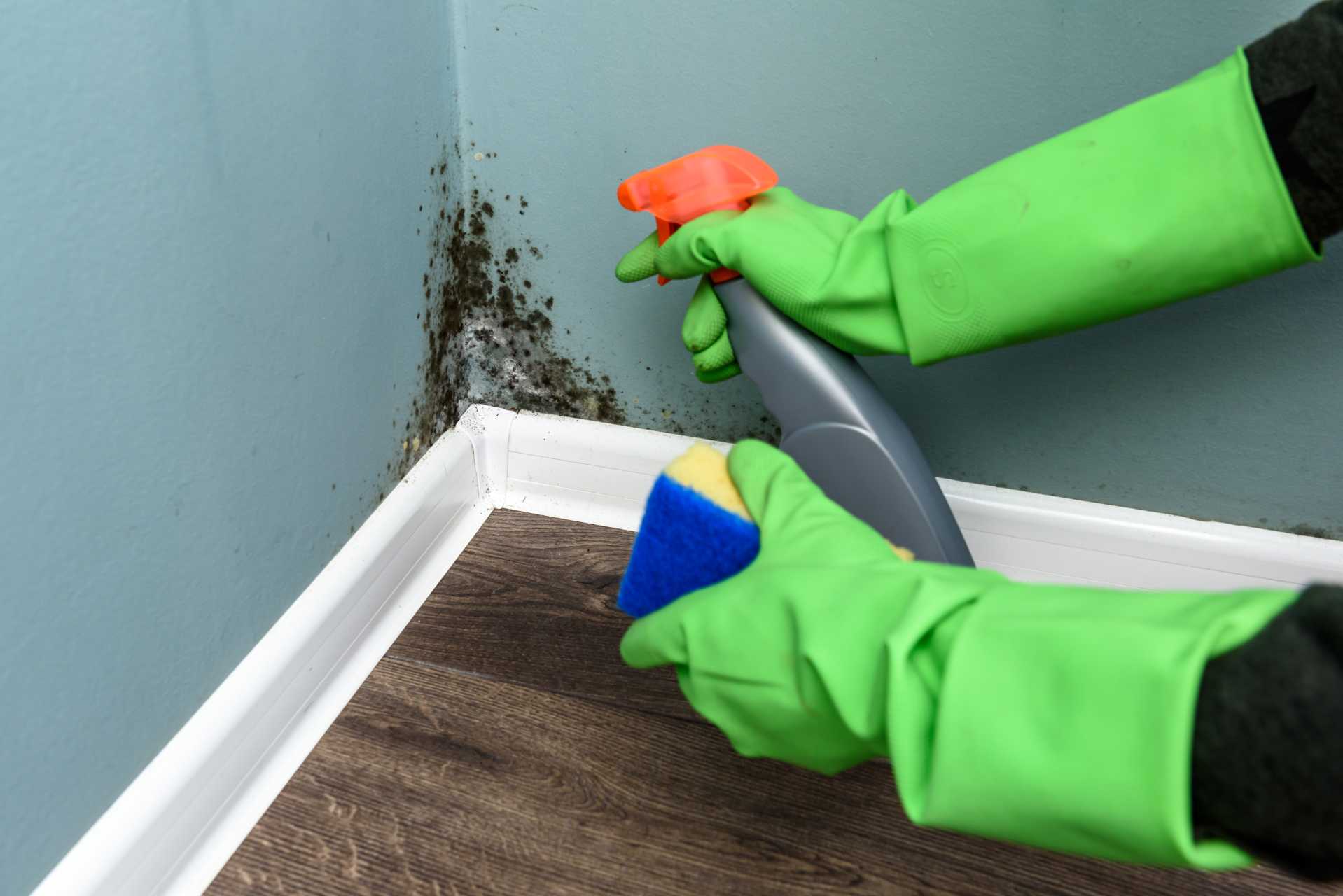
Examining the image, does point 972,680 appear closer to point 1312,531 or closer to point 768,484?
point 768,484

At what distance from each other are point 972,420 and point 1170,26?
37 cm

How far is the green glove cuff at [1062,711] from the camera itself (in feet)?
1.20

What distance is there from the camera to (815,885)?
0.72 metres

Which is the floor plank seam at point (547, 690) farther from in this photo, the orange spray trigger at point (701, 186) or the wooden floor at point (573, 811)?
the orange spray trigger at point (701, 186)

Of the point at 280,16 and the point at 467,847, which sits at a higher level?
the point at 280,16

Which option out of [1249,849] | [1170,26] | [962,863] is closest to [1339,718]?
[1249,849]

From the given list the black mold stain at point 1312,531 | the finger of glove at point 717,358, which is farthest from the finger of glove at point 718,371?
the black mold stain at point 1312,531

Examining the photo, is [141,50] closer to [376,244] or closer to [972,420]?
[376,244]

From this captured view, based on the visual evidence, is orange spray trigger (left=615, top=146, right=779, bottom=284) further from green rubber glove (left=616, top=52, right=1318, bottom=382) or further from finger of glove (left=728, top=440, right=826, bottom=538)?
finger of glove (left=728, top=440, right=826, bottom=538)

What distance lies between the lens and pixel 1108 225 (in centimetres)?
57

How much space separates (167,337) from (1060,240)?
56cm

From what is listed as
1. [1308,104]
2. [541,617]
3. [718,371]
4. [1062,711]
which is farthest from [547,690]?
[1308,104]

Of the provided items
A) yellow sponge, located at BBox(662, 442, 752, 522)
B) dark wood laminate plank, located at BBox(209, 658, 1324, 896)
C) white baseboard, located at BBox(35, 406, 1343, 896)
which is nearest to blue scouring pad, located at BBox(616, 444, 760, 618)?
yellow sponge, located at BBox(662, 442, 752, 522)

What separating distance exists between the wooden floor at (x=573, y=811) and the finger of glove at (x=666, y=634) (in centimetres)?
23
